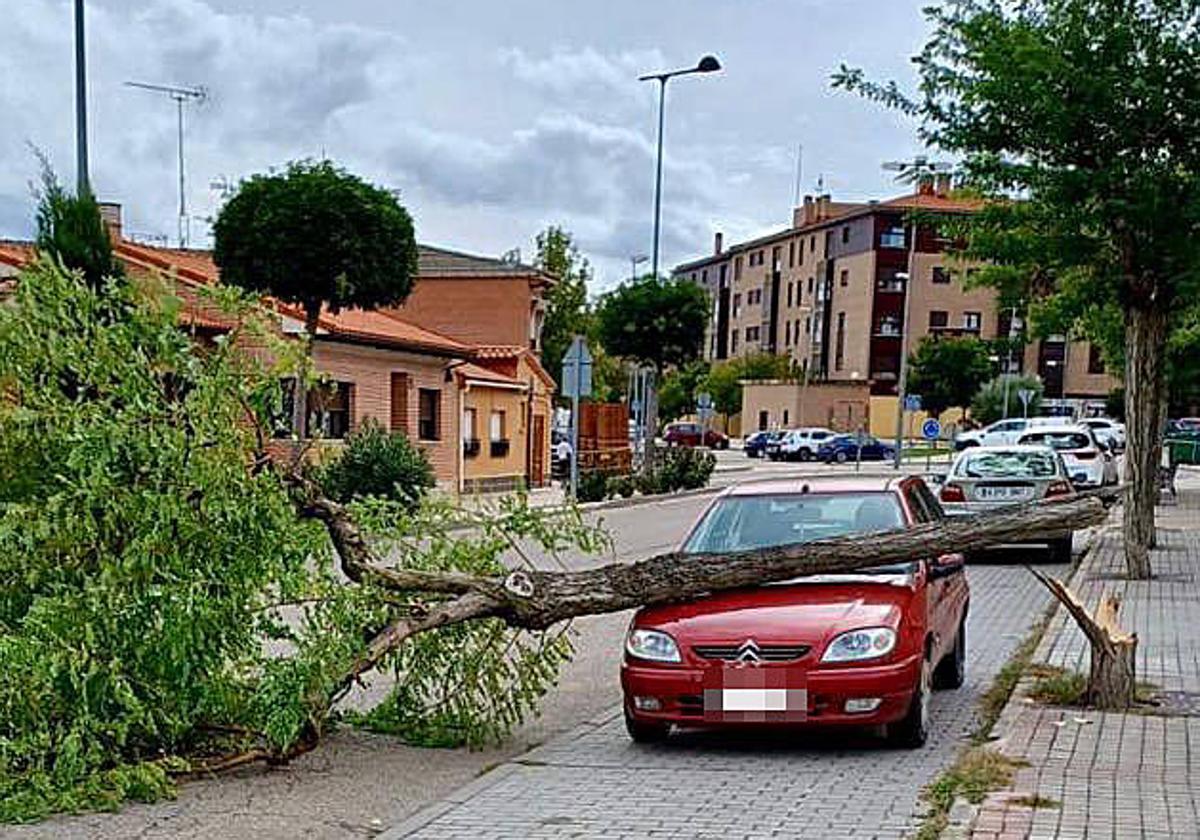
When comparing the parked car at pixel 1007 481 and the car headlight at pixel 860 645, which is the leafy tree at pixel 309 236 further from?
the car headlight at pixel 860 645

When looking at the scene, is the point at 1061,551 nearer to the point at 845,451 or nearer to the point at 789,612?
the point at 789,612

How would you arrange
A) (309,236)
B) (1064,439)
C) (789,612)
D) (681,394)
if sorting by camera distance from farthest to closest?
(681,394) < (1064,439) < (309,236) < (789,612)

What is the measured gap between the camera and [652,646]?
24.8 ft

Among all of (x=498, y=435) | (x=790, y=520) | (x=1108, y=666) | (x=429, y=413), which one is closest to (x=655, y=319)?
(x=498, y=435)

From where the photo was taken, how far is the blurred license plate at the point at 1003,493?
1873 cm

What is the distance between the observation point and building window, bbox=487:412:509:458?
38.2 metres

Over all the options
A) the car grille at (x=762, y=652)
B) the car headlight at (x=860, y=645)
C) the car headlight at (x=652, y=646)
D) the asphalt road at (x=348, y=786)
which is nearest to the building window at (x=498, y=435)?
the asphalt road at (x=348, y=786)

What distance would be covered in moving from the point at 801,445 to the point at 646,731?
5898 cm

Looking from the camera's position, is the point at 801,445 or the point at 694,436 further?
the point at 694,436

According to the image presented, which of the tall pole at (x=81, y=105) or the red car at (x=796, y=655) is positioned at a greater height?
the tall pole at (x=81, y=105)

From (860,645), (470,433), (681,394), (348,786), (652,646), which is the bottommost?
(681,394)

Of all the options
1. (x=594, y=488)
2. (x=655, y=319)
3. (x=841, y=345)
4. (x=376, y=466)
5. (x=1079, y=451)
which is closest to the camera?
(x=376, y=466)

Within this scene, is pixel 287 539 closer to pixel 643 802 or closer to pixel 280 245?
pixel 643 802

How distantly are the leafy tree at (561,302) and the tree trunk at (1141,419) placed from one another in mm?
50842
